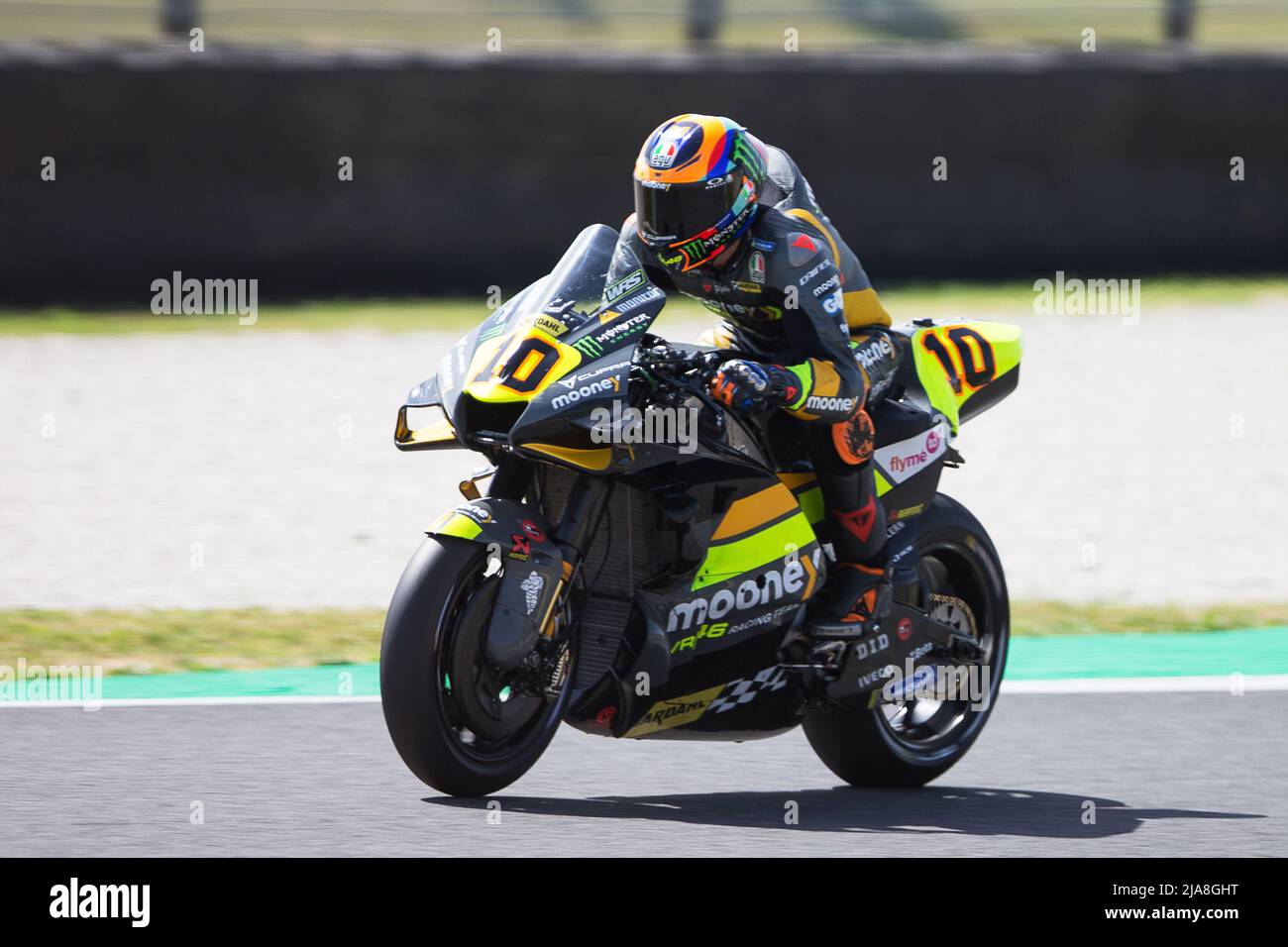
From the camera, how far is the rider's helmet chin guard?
5625 mm

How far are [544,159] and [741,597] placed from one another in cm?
1007

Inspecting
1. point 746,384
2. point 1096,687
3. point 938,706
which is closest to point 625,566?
point 746,384

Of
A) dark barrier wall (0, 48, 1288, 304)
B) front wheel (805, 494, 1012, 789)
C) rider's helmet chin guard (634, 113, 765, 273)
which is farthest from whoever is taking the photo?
dark barrier wall (0, 48, 1288, 304)

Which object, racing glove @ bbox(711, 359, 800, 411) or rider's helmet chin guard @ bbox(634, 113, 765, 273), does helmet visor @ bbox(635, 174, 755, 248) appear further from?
racing glove @ bbox(711, 359, 800, 411)

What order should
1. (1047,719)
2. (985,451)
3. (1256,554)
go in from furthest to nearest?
(985,451), (1256,554), (1047,719)

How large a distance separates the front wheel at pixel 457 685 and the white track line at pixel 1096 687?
67.0 inches

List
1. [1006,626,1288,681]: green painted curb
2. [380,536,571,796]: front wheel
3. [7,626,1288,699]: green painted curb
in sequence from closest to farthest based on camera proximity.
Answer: [380,536,571,796]: front wheel → [7,626,1288,699]: green painted curb → [1006,626,1288,681]: green painted curb

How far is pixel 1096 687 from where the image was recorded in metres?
7.54

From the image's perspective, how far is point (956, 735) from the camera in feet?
21.5

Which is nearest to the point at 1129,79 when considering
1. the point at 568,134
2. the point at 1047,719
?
the point at 568,134

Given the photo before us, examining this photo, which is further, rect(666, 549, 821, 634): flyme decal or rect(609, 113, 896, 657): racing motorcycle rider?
rect(666, 549, 821, 634): flyme decal

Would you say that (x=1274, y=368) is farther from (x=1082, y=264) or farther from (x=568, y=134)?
(x=568, y=134)

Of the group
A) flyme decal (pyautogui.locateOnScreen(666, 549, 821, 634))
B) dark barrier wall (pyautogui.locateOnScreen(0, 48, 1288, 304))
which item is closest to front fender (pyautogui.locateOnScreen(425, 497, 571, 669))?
flyme decal (pyautogui.locateOnScreen(666, 549, 821, 634))
